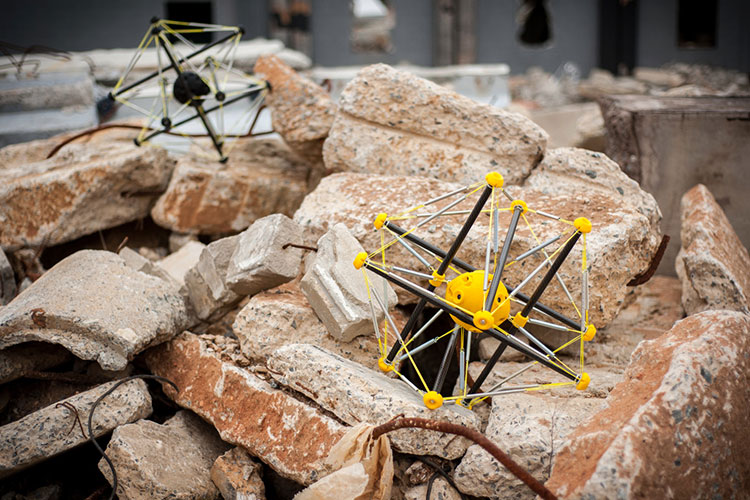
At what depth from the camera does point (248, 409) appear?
94.1 inches

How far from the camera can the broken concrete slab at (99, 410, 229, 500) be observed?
88.5 inches

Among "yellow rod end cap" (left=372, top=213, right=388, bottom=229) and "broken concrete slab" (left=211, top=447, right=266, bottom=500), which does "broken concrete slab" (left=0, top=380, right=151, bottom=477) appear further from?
"yellow rod end cap" (left=372, top=213, right=388, bottom=229)

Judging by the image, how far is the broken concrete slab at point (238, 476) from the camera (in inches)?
89.9

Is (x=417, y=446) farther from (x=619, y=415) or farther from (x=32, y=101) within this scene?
(x=32, y=101)

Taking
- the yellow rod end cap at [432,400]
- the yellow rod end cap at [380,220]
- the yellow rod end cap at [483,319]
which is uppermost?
the yellow rod end cap at [380,220]

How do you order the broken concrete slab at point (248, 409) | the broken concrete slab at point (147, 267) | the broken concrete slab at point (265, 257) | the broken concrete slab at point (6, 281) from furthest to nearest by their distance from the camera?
the broken concrete slab at point (6, 281), the broken concrete slab at point (147, 267), the broken concrete slab at point (265, 257), the broken concrete slab at point (248, 409)

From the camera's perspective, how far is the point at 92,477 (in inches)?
105

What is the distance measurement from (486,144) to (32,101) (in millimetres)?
4131

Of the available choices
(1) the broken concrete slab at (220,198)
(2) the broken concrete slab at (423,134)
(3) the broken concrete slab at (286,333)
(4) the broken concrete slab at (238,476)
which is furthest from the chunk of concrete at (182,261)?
(4) the broken concrete slab at (238,476)

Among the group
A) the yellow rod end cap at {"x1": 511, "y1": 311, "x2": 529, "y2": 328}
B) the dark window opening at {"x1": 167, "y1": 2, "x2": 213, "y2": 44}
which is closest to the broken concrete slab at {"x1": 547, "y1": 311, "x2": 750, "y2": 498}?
the yellow rod end cap at {"x1": 511, "y1": 311, "x2": 529, "y2": 328}

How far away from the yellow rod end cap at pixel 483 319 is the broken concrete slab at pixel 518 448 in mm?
467

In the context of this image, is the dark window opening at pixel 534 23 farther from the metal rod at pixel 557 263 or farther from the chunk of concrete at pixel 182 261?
the metal rod at pixel 557 263

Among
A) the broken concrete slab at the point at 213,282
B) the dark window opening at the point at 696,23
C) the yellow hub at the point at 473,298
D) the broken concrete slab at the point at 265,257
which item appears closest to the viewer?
the yellow hub at the point at 473,298

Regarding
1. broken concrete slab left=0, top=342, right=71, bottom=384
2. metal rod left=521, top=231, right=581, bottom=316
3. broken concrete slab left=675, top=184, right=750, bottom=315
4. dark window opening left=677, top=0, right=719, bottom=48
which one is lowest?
broken concrete slab left=0, top=342, right=71, bottom=384
